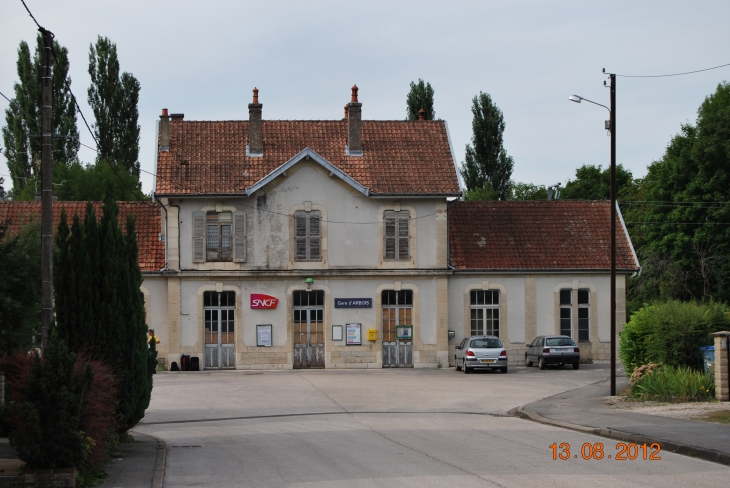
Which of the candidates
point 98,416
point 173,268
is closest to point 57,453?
point 98,416

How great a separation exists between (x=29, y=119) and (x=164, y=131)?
53.1 feet

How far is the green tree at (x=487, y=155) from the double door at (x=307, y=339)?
2636 centimetres

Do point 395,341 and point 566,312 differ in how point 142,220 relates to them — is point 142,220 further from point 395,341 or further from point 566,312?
point 566,312

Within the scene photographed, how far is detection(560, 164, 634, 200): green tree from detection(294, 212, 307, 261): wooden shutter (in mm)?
35376

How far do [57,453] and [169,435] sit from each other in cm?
667

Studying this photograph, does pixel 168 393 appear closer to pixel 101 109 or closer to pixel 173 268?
pixel 173 268

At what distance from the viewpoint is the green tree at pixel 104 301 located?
1469cm

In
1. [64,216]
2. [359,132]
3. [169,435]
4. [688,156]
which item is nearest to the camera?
[64,216]

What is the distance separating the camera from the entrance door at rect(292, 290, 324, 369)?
3731 cm

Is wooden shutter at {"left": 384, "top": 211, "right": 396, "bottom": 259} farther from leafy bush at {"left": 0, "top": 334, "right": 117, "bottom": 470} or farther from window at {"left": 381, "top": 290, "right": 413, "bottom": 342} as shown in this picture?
leafy bush at {"left": 0, "top": 334, "right": 117, "bottom": 470}

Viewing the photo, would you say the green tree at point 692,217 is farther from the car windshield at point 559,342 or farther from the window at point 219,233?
the window at point 219,233

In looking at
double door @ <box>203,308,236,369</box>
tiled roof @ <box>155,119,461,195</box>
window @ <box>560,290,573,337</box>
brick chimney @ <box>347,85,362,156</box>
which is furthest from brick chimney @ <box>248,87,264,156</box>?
window @ <box>560,290,573,337</box>

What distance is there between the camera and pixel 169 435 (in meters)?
18.0

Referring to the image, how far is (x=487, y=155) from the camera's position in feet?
204
